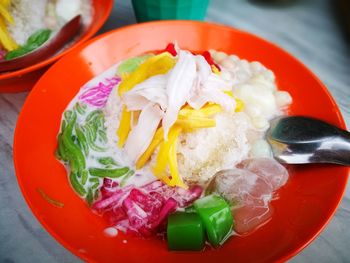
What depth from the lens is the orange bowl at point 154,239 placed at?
2.45 feet

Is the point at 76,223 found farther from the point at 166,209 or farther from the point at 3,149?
the point at 3,149

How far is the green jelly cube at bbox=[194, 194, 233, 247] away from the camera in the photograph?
2.50 ft

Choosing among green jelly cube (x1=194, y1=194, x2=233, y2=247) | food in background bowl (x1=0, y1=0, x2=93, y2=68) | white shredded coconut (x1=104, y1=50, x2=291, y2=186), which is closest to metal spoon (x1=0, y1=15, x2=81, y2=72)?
food in background bowl (x1=0, y1=0, x2=93, y2=68)

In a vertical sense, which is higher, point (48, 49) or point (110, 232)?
point (48, 49)

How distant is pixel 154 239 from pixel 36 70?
2.08ft

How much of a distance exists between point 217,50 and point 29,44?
2.08 ft

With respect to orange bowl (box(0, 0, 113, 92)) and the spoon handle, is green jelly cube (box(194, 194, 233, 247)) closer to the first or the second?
the spoon handle

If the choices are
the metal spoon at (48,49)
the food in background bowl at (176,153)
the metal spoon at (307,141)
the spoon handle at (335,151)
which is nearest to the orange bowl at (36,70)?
the metal spoon at (48,49)

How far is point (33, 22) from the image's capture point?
129cm

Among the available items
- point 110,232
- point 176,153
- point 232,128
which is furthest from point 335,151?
point 110,232

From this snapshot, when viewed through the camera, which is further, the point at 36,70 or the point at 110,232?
the point at 36,70

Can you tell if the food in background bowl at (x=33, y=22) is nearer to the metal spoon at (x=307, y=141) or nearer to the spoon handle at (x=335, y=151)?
the metal spoon at (x=307, y=141)

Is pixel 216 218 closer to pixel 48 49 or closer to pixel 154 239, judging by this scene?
pixel 154 239

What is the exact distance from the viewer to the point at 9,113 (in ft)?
3.80
